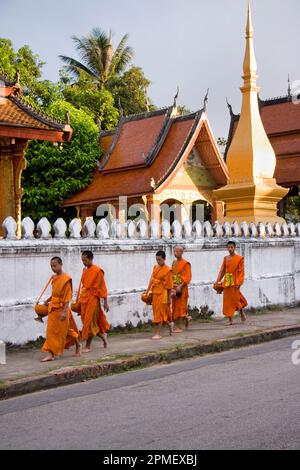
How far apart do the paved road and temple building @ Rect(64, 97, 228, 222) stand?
16.6m

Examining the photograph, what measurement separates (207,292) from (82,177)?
51.6 ft

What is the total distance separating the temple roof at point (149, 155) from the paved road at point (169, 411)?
16.5 metres

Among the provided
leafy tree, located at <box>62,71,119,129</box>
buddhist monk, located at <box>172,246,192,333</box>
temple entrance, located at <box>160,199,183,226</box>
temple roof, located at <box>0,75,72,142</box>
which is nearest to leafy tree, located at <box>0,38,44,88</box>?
leafy tree, located at <box>62,71,119,129</box>

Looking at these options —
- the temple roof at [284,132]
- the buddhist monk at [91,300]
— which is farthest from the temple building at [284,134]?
the buddhist monk at [91,300]

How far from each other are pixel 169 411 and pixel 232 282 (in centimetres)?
636

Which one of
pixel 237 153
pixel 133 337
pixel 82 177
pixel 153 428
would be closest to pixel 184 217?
pixel 82 177

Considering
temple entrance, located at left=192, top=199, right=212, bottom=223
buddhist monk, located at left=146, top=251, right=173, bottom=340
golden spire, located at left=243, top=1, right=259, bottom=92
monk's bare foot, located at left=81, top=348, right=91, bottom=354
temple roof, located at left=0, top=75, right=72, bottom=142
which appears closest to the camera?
monk's bare foot, located at left=81, top=348, right=91, bottom=354

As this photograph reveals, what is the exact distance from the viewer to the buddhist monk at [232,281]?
11984mm

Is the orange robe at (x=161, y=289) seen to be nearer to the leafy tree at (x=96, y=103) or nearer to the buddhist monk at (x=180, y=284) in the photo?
the buddhist monk at (x=180, y=284)

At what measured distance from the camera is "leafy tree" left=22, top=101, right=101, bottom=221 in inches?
1054

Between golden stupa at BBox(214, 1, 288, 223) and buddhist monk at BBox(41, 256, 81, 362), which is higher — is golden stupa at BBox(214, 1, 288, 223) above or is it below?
above

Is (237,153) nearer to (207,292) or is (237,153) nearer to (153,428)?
(207,292)

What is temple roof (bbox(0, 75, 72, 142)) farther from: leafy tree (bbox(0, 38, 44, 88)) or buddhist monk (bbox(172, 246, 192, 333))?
leafy tree (bbox(0, 38, 44, 88))
